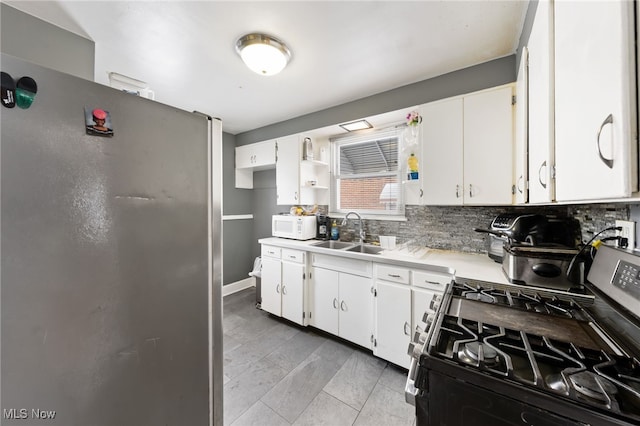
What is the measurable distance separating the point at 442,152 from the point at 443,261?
0.88m

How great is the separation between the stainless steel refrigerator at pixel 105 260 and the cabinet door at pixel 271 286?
163cm

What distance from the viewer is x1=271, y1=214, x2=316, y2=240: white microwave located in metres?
2.71

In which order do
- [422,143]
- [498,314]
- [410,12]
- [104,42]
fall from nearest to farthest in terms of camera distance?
[498,314] → [410,12] → [104,42] → [422,143]

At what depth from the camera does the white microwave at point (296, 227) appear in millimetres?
2713

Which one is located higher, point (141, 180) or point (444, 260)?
point (141, 180)

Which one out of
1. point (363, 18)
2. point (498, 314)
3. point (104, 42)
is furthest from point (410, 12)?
point (104, 42)

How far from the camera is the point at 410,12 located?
1372 millimetres

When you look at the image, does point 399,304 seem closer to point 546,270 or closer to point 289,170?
point 546,270

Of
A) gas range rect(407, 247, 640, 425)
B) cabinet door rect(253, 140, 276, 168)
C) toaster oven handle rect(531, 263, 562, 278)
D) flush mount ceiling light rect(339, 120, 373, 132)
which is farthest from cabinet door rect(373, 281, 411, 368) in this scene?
cabinet door rect(253, 140, 276, 168)

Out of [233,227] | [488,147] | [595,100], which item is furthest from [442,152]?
[233,227]

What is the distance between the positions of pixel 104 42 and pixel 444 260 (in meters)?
2.97

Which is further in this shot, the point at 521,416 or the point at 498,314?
the point at 498,314

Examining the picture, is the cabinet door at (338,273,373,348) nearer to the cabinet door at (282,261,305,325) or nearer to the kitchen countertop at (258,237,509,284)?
the kitchen countertop at (258,237,509,284)

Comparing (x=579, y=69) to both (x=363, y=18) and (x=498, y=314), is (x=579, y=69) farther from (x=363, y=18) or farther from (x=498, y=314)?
(x=363, y=18)
